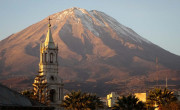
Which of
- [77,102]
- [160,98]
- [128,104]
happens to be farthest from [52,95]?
[128,104]

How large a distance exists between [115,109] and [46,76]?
664 inches

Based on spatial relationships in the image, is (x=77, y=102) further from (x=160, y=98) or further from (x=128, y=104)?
(x=160, y=98)

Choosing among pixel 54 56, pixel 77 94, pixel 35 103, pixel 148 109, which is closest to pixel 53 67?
pixel 54 56

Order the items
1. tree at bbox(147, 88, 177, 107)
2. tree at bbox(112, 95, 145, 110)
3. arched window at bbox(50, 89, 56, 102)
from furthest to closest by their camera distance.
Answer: arched window at bbox(50, 89, 56, 102)
tree at bbox(147, 88, 177, 107)
tree at bbox(112, 95, 145, 110)

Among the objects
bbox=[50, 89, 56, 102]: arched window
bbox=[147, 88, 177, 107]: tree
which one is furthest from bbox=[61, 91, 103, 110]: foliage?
bbox=[147, 88, 177, 107]: tree

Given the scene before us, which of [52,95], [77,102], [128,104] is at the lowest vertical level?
[128,104]

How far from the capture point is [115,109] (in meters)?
64.4

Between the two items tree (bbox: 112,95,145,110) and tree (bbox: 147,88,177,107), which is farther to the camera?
tree (bbox: 147,88,177,107)

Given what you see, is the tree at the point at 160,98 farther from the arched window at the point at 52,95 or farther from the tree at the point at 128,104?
→ the arched window at the point at 52,95

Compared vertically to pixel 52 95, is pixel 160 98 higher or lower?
lower

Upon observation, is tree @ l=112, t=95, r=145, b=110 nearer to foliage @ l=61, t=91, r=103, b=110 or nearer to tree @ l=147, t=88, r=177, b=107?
tree @ l=147, t=88, r=177, b=107

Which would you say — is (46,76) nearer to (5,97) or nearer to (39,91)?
(39,91)

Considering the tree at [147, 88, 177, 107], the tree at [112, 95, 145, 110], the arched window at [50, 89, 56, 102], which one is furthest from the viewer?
the arched window at [50, 89, 56, 102]

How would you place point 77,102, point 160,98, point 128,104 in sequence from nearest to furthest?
point 128,104 → point 77,102 → point 160,98
